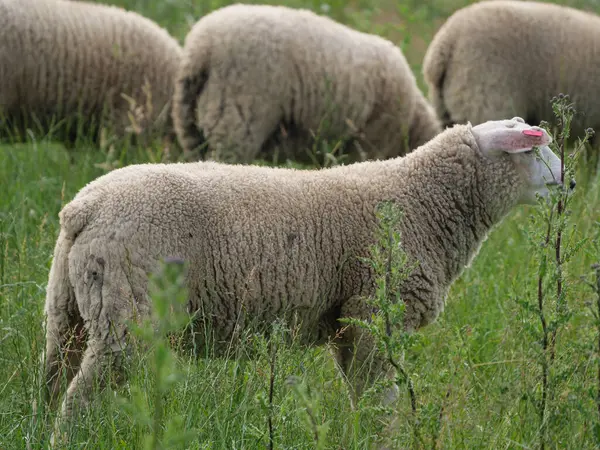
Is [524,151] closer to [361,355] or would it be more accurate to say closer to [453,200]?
[453,200]

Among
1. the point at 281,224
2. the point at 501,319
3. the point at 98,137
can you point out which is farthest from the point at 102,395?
the point at 98,137

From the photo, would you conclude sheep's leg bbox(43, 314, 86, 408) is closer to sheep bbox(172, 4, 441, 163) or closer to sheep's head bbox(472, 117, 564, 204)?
sheep's head bbox(472, 117, 564, 204)

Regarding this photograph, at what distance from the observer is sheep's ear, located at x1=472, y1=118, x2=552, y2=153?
12.2 feet

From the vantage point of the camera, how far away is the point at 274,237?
3.48m

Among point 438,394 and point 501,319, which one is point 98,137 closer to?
point 501,319

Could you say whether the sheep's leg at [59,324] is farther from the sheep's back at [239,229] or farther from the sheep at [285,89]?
the sheep at [285,89]

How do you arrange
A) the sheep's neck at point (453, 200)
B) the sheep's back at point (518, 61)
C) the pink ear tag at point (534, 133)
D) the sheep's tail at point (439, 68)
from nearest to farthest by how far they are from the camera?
the pink ear tag at point (534, 133) → the sheep's neck at point (453, 200) → the sheep's back at point (518, 61) → the sheep's tail at point (439, 68)

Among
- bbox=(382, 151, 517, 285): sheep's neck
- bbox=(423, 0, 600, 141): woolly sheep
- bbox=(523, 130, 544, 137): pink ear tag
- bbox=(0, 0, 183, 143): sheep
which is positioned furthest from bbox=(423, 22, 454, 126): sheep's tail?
bbox=(523, 130, 544, 137): pink ear tag

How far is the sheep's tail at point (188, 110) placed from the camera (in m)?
5.98

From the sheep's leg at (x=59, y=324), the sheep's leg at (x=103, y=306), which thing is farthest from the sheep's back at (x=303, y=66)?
the sheep's leg at (x=103, y=306)

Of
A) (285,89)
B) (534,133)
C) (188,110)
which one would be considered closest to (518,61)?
(285,89)

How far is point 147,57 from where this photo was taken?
637 cm

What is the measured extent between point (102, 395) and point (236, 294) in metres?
0.61

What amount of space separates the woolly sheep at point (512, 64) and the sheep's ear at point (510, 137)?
8.99 feet
